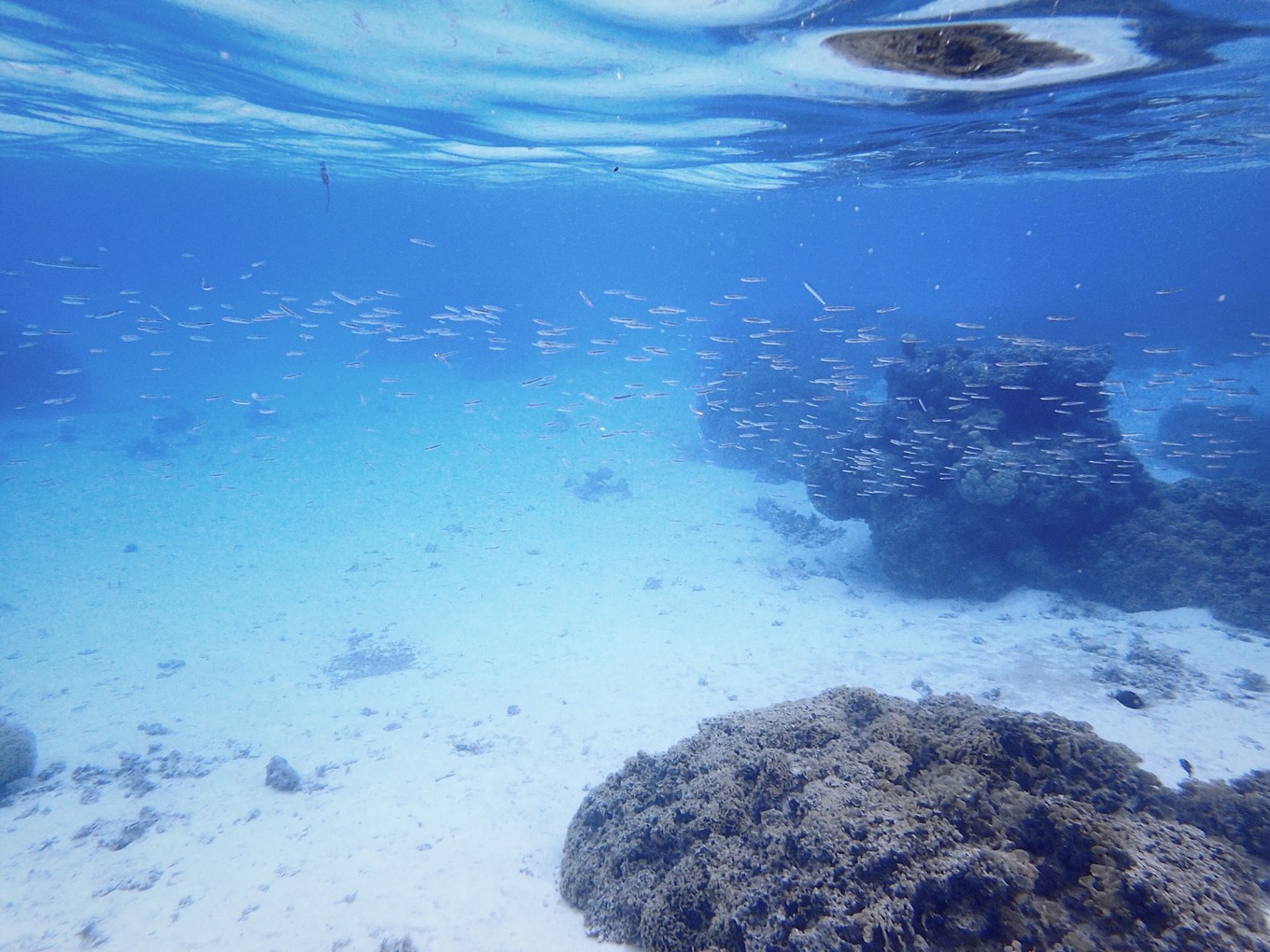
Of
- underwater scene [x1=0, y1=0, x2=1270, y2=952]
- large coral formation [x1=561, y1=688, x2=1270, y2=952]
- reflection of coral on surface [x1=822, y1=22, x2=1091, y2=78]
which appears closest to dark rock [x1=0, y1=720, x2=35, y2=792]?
underwater scene [x1=0, y1=0, x2=1270, y2=952]

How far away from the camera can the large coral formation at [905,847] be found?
2807 mm

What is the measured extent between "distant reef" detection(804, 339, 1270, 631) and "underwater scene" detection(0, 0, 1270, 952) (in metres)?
0.10

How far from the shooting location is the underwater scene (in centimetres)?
390

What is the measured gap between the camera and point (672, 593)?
14.0 metres

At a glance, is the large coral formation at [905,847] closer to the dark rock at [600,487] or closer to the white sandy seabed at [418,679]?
the white sandy seabed at [418,679]

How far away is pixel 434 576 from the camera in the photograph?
54.0 feet

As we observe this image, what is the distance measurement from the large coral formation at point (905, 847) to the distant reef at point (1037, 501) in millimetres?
7874

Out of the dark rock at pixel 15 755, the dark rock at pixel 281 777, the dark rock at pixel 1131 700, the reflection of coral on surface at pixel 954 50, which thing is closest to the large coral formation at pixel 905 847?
the dark rock at pixel 1131 700

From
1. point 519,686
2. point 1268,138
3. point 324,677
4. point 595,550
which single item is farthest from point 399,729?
point 1268,138

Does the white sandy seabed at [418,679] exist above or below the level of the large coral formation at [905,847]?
below

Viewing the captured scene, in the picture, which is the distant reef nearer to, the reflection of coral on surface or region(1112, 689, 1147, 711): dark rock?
region(1112, 689, 1147, 711): dark rock

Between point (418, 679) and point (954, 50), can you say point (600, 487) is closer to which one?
point (418, 679)

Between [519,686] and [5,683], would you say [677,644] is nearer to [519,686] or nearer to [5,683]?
[519,686]

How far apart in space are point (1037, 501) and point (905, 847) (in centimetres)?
1076
